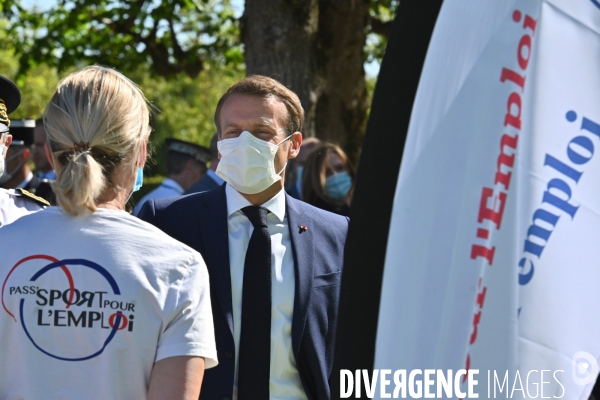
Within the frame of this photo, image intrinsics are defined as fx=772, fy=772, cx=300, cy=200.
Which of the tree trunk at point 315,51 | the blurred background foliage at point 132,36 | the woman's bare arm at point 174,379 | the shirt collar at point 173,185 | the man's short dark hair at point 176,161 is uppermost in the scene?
the blurred background foliage at point 132,36

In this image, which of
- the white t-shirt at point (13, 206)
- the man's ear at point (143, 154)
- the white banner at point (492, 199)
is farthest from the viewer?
the white t-shirt at point (13, 206)

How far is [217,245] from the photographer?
254cm

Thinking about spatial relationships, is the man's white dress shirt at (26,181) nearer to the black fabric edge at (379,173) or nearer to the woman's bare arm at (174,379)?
the woman's bare arm at (174,379)

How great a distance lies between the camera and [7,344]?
1.74 m

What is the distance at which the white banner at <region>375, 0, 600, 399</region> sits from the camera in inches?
44.9

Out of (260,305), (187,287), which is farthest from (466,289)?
(260,305)

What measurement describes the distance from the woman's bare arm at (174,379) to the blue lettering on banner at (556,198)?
0.87m

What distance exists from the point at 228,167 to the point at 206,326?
3.45 feet

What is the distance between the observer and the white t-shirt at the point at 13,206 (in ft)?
9.22

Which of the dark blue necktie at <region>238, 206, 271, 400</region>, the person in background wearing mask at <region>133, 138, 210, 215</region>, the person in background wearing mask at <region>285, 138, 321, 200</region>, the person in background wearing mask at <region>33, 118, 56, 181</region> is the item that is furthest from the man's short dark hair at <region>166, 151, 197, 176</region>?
the dark blue necktie at <region>238, 206, 271, 400</region>

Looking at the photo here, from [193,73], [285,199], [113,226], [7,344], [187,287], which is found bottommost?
[7,344]

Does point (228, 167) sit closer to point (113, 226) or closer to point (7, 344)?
point (113, 226)

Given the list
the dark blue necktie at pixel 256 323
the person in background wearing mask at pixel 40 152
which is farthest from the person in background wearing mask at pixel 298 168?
the dark blue necktie at pixel 256 323

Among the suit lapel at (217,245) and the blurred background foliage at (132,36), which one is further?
the blurred background foliage at (132,36)
